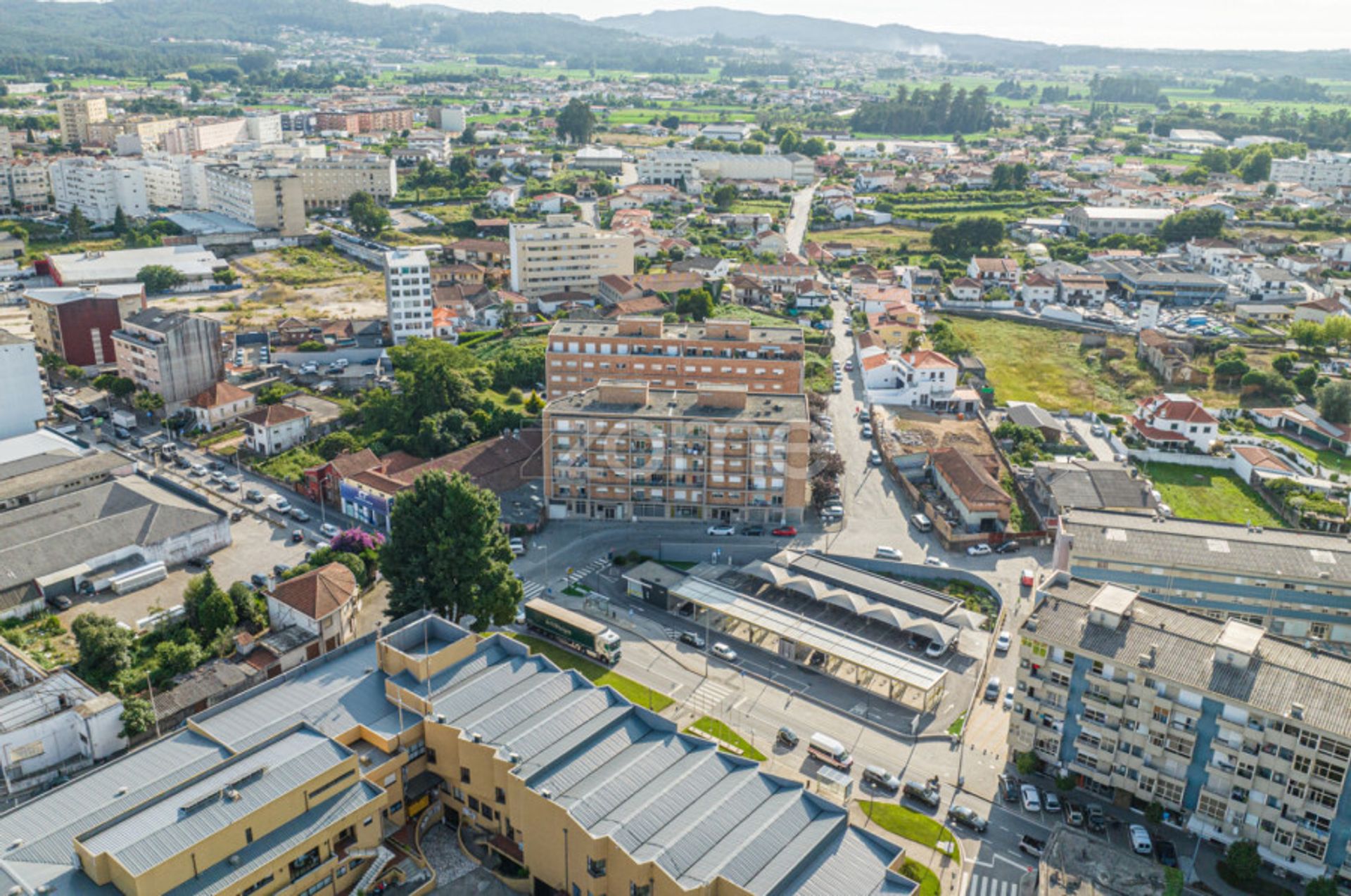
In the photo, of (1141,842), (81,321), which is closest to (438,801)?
(1141,842)

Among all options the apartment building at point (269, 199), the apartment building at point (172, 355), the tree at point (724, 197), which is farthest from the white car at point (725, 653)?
A: the tree at point (724, 197)

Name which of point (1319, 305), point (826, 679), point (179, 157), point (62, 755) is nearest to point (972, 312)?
Answer: point (1319, 305)

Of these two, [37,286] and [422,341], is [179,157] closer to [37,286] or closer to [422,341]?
[37,286]

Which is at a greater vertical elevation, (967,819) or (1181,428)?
(1181,428)

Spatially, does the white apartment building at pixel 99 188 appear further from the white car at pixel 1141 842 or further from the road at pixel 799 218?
the white car at pixel 1141 842

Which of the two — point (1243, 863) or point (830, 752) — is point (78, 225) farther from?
point (1243, 863)

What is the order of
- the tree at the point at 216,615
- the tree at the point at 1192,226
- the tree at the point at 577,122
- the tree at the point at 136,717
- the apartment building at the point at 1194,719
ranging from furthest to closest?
1. the tree at the point at 577,122
2. the tree at the point at 1192,226
3. the tree at the point at 216,615
4. the tree at the point at 136,717
5. the apartment building at the point at 1194,719
